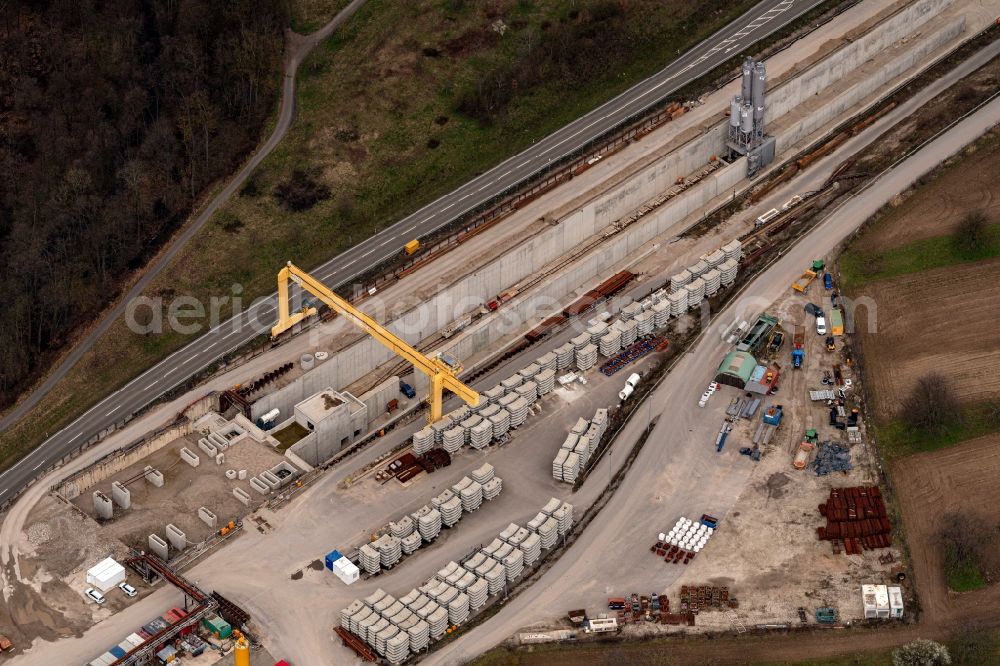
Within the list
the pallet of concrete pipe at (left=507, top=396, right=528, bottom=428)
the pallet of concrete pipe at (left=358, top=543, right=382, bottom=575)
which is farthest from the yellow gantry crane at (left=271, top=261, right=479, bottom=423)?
the pallet of concrete pipe at (left=358, top=543, right=382, bottom=575)

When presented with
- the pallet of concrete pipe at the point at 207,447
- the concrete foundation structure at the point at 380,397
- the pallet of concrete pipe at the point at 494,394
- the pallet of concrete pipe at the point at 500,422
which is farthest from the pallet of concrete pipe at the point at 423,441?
the pallet of concrete pipe at the point at 207,447

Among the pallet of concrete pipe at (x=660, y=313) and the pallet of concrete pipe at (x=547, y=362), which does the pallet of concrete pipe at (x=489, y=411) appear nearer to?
the pallet of concrete pipe at (x=547, y=362)

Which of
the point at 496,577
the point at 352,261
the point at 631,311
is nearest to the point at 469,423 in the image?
the point at 496,577

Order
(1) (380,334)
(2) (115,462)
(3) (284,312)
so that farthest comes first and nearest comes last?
(3) (284,312) < (1) (380,334) < (2) (115,462)

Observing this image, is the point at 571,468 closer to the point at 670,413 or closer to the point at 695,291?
the point at 670,413

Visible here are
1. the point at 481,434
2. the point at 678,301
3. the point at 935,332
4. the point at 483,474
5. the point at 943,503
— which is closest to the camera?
the point at 943,503

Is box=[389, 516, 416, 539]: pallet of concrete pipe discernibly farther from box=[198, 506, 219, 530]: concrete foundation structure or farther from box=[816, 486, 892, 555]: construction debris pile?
box=[816, 486, 892, 555]: construction debris pile
